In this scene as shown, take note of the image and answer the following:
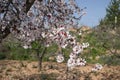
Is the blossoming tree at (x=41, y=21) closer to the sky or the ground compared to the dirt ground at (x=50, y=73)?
closer to the sky

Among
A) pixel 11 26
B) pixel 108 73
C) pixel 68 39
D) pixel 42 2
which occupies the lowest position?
pixel 108 73

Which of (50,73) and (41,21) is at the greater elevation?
(41,21)

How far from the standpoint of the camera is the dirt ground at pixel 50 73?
35.2ft

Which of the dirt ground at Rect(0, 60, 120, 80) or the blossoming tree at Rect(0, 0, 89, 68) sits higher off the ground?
the blossoming tree at Rect(0, 0, 89, 68)

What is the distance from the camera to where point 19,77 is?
1075 centimetres

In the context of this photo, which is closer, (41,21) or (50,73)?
(41,21)

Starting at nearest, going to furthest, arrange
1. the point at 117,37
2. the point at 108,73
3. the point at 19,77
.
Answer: the point at 19,77
the point at 108,73
the point at 117,37

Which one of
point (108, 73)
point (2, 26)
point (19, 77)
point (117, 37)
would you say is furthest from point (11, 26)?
point (117, 37)

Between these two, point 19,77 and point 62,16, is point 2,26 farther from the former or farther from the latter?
point 19,77

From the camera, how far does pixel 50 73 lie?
447 inches

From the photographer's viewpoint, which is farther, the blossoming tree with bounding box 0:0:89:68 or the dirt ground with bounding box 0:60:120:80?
the dirt ground with bounding box 0:60:120:80

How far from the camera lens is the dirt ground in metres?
10.7

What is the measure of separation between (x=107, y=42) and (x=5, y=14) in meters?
9.61

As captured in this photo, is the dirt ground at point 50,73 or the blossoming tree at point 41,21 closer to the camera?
the blossoming tree at point 41,21
